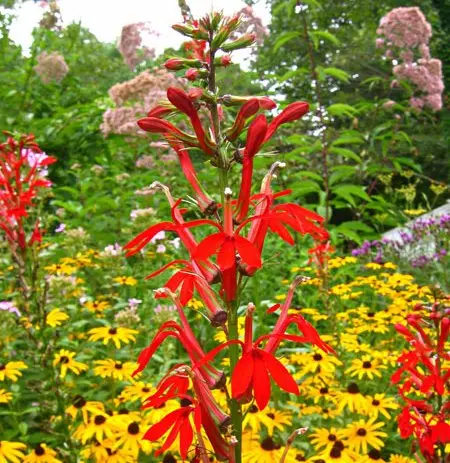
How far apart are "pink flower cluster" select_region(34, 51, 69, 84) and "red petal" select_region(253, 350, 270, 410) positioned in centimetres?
774

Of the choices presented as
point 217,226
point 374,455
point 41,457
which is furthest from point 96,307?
point 217,226

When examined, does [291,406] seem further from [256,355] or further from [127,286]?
[127,286]

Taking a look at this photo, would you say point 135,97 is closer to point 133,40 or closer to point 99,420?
point 133,40

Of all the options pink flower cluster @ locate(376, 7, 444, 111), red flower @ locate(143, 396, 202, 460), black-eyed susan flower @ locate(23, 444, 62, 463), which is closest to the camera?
red flower @ locate(143, 396, 202, 460)

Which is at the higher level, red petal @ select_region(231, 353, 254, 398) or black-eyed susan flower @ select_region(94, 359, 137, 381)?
red petal @ select_region(231, 353, 254, 398)

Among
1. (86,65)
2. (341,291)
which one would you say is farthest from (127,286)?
(86,65)

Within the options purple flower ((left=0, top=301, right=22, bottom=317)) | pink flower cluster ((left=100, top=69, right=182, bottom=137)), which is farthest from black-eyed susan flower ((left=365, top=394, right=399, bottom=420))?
pink flower cluster ((left=100, top=69, right=182, bottom=137))

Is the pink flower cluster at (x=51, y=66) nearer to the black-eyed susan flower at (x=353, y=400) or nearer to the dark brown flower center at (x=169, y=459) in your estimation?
the black-eyed susan flower at (x=353, y=400)

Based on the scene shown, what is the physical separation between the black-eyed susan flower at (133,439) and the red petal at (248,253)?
1443 mm

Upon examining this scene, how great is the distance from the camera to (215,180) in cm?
652

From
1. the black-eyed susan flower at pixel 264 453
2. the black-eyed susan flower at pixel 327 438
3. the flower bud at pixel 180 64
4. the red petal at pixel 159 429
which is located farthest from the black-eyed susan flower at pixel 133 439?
the flower bud at pixel 180 64

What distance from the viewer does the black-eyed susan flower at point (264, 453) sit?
2.31 meters

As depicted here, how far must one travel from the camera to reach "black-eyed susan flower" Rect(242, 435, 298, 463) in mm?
2312

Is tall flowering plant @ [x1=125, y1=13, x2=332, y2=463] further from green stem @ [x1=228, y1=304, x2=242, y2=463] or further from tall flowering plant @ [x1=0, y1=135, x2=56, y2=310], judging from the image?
tall flowering plant @ [x1=0, y1=135, x2=56, y2=310]
